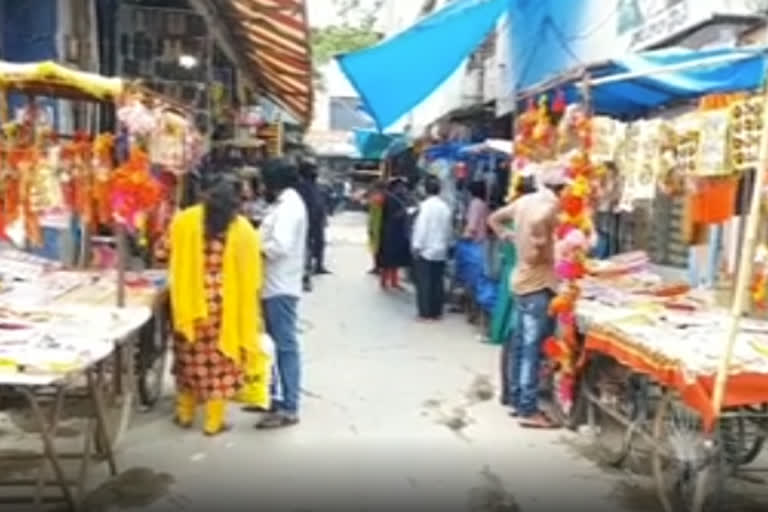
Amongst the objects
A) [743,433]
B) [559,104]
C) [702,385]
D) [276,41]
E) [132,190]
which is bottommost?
[743,433]

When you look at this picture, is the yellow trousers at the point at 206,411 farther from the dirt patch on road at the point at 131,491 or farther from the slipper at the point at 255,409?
the dirt patch on road at the point at 131,491

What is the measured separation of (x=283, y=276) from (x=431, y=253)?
605cm

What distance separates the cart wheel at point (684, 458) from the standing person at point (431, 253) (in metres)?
7.46

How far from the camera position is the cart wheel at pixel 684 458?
534 cm

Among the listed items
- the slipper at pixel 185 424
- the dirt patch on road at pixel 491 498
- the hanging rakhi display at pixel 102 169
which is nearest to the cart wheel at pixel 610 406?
the dirt patch on road at pixel 491 498

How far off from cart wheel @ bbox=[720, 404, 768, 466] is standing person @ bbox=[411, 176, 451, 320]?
7035 millimetres

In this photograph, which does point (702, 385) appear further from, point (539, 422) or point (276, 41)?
point (276, 41)

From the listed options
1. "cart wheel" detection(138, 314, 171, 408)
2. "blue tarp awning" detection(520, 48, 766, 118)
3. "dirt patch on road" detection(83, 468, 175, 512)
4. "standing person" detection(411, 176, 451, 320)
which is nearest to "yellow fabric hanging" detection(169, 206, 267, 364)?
"cart wheel" detection(138, 314, 171, 408)

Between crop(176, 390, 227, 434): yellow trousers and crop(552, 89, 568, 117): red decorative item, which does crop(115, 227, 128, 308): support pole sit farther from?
crop(552, 89, 568, 117): red decorative item

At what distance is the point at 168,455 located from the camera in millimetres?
6672

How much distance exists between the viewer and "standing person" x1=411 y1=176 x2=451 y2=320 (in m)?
13.4

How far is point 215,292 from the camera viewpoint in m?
7.07

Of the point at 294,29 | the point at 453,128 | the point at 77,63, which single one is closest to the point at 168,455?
the point at 77,63

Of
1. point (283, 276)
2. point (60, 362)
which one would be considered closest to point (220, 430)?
point (283, 276)
